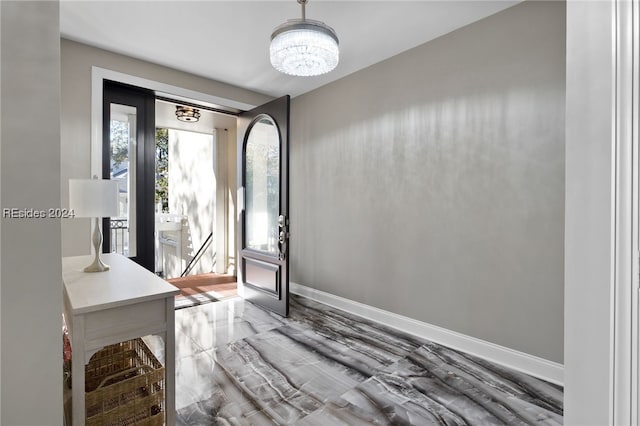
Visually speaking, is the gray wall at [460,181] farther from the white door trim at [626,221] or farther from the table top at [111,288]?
the table top at [111,288]

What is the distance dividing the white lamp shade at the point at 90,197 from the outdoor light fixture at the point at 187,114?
9.12 feet

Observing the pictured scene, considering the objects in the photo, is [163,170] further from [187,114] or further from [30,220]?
[30,220]

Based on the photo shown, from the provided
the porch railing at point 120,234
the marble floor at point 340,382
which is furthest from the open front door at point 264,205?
the porch railing at point 120,234

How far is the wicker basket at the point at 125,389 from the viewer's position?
142cm

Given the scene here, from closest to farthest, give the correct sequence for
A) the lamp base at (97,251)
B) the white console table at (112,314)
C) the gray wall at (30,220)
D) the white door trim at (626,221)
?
the white door trim at (626,221) → the gray wall at (30,220) → the white console table at (112,314) → the lamp base at (97,251)

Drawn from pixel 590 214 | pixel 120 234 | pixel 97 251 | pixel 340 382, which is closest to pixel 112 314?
pixel 97 251

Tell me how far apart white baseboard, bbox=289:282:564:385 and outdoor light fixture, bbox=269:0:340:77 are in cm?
224

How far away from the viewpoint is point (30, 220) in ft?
2.53

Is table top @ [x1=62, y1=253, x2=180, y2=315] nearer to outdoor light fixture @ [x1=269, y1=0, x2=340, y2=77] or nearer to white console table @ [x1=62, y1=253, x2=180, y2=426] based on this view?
white console table @ [x1=62, y1=253, x2=180, y2=426]

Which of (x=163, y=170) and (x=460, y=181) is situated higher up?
(x=163, y=170)

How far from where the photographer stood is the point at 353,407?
6.04ft

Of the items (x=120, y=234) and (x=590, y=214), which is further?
(x=120, y=234)

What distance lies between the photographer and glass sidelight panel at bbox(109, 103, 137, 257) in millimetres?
3199

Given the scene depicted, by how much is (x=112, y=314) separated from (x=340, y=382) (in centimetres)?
144
